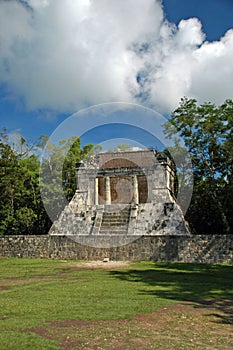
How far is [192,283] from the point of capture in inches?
420

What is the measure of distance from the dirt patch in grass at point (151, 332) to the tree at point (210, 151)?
43.2ft

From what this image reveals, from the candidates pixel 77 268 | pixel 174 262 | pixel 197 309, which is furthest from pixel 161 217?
pixel 197 309

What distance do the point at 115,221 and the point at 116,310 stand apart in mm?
12832

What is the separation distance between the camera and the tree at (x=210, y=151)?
64.8ft

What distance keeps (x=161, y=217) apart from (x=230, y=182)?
4263 mm

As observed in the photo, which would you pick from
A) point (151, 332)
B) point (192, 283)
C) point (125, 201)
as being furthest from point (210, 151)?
point (151, 332)

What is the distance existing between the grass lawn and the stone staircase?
5.94m

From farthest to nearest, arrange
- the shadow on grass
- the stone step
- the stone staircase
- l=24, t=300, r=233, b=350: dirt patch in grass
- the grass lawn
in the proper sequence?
the stone staircase
the stone step
the shadow on grass
the grass lawn
l=24, t=300, r=233, b=350: dirt patch in grass

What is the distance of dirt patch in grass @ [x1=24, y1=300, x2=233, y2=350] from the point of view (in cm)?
502

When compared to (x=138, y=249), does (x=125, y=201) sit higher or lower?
higher

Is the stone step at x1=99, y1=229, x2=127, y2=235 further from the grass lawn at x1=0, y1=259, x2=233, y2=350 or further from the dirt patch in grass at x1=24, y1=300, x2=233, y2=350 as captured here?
the dirt patch in grass at x1=24, y1=300, x2=233, y2=350

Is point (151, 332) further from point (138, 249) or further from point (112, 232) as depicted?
point (112, 232)

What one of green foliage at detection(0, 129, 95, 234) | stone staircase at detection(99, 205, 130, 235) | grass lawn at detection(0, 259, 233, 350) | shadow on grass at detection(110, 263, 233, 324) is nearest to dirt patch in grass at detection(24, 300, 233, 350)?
grass lawn at detection(0, 259, 233, 350)

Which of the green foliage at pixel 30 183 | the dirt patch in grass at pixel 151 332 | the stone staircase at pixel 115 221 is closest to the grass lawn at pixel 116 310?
the dirt patch in grass at pixel 151 332
